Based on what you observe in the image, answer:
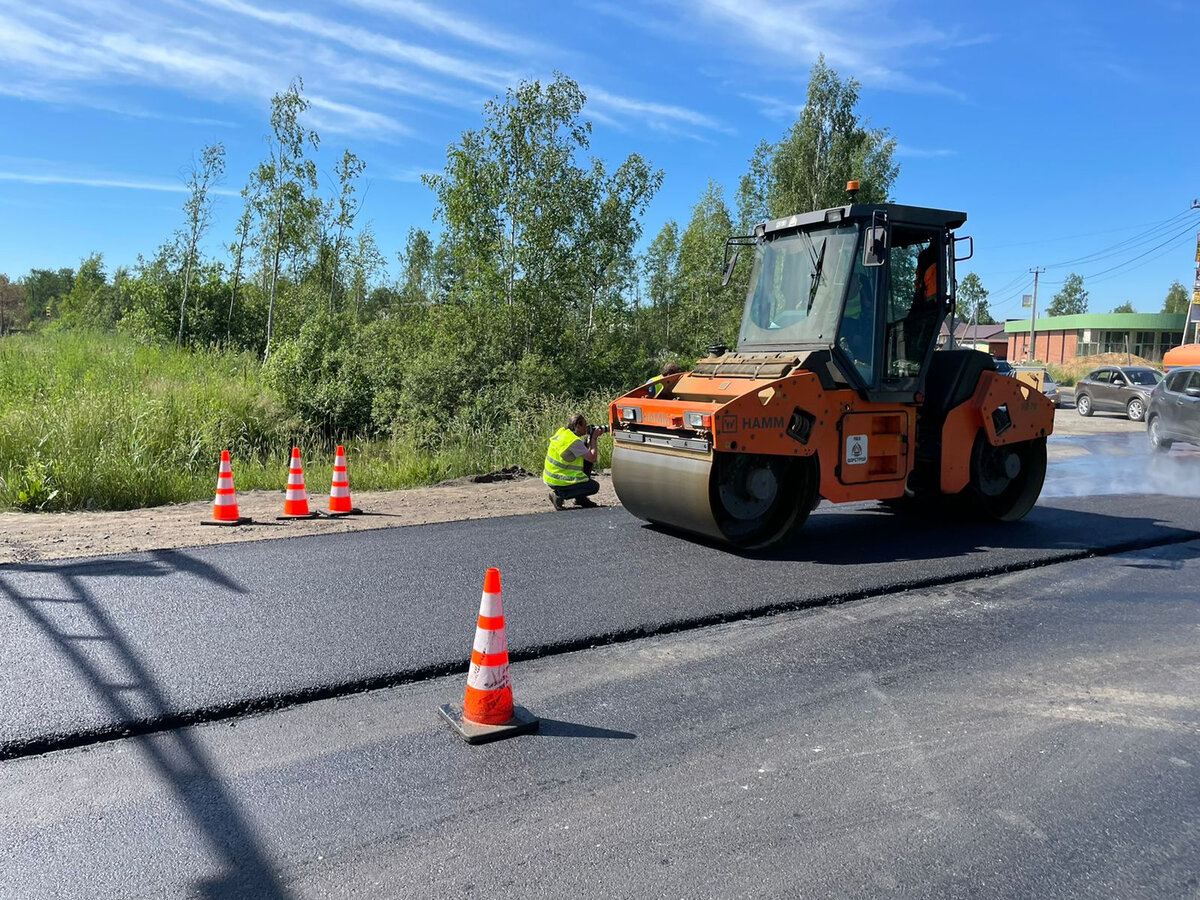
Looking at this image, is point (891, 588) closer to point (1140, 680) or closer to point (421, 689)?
point (1140, 680)

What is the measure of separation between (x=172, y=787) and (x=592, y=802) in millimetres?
1561

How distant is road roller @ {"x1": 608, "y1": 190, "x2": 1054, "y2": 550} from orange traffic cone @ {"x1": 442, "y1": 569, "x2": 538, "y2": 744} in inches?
120

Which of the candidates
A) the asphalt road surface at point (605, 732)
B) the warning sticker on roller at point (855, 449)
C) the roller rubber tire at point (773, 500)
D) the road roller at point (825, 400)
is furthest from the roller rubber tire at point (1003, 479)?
the roller rubber tire at point (773, 500)

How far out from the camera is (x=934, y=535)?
25.9ft

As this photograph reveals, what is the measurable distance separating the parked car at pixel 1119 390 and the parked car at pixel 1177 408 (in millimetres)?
8166

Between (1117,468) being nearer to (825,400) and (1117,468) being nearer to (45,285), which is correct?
(825,400)

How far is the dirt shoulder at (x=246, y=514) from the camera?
277 inches

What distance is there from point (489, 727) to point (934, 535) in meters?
5.54

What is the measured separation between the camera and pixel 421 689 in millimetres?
4148

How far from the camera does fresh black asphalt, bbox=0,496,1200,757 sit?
4051 millimetres

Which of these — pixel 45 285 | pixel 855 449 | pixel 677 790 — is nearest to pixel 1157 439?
pixel 855 449

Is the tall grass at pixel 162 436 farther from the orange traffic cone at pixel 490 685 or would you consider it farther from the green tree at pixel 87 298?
the green tree at pixel 87 298

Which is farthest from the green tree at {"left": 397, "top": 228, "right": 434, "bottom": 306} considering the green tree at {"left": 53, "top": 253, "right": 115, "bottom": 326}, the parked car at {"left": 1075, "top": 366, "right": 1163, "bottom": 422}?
the parked car at {"left": 1075, "top": 366, "right": 1163, "bottom": 422}

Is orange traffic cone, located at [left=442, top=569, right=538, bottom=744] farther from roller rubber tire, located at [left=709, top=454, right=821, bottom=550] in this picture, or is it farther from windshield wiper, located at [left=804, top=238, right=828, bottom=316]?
windshield wiper, located at [left=804, top=238, right=828, bottom=316]
